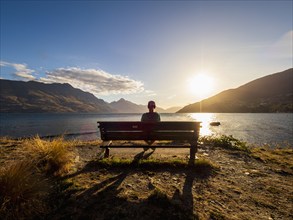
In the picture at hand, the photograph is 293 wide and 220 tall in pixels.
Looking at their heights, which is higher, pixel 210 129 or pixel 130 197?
pixel 130 197

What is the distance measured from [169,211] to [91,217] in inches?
57.2

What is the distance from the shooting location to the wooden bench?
22.8 feet

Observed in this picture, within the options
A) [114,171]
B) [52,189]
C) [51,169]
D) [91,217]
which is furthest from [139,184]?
[51,169]

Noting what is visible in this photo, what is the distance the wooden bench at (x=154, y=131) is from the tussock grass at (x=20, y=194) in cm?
304

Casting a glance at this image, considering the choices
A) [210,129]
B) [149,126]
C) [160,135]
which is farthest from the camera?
[210,129]

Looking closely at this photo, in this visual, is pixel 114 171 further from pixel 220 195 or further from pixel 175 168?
pixel 220 195

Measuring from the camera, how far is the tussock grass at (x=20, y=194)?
359cm

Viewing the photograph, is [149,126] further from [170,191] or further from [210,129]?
[210,129]

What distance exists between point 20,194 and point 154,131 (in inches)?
170

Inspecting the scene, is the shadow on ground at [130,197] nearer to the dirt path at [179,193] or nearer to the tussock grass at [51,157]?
the dirt path at [179,193]

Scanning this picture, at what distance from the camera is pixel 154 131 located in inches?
279

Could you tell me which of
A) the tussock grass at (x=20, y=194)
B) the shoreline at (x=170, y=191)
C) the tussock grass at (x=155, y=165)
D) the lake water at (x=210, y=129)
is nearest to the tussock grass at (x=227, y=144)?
the shoreline at (x=170, y=191)

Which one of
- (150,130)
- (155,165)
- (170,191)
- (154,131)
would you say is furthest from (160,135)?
(170,191)

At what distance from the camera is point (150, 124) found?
22.8 ft
